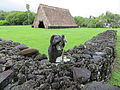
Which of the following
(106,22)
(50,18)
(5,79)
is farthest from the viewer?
(106,22)

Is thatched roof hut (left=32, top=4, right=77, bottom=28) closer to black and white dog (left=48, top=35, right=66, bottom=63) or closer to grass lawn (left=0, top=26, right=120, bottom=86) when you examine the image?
grass lawn (left=0, top=26, right=120, bottom=86)

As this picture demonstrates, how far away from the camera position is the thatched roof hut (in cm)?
1658

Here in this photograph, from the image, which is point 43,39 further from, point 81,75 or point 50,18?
point 50,18

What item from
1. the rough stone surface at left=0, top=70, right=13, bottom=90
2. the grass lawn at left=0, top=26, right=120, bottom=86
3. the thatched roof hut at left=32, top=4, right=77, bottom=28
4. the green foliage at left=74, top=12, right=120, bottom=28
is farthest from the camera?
the green foliage at left=74, top=12, right=120, bottom=28

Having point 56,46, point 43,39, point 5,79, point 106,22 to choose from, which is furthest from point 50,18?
point 5,79

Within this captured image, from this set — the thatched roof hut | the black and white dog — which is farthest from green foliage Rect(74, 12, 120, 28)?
the black and white dog

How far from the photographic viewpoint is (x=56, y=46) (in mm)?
2186

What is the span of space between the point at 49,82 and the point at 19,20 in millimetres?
30697

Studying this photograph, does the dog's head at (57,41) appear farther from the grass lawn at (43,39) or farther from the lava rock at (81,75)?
the grass lawn at (43,39)

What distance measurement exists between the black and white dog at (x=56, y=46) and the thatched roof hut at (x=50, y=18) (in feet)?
46.1

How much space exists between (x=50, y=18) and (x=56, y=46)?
1526 centimetres

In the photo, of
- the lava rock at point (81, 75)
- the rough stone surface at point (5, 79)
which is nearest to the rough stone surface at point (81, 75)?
the lava rock at point (81, 75)

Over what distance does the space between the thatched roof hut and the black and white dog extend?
14.1 m

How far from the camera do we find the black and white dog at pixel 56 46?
2.11m
